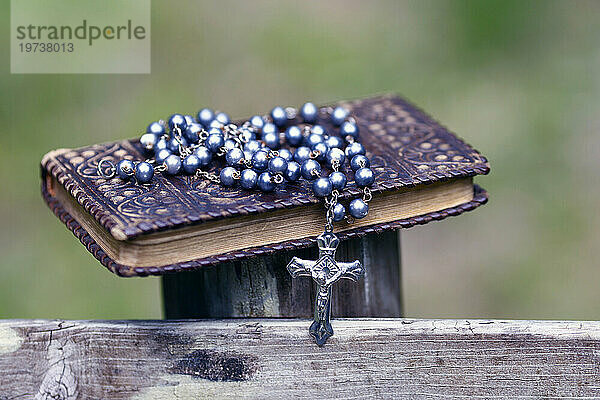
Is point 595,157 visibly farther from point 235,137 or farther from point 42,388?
point 42,388

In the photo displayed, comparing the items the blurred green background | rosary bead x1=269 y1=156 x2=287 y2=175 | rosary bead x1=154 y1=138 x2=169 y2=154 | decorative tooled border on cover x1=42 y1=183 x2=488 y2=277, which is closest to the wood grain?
decorative tooled border on cover x1=42 y1=183 x2=488 y2=277

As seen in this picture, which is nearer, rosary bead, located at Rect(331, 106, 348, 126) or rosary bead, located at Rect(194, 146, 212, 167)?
rosary bead, located at Rect(194, 146, 212, 167)

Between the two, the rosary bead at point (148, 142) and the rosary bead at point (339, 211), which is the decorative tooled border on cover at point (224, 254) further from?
the rosary bead at point (148, 142)

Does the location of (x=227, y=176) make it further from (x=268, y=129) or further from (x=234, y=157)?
(x=268, y=129)

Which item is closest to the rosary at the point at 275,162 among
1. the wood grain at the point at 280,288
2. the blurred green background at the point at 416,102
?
the wood grain at the point at 280,288

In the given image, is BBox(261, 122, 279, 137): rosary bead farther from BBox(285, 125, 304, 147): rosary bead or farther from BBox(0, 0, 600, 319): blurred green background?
BBox(0, 0, 600, 319): blurred green background

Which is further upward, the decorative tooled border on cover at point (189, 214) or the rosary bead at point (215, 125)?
the rosary bead at point (215, 125)
